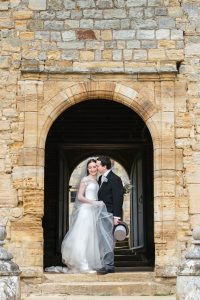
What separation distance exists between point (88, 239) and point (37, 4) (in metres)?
3.16

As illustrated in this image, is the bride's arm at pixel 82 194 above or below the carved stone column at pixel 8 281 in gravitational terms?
above

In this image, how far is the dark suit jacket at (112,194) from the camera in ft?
28.3

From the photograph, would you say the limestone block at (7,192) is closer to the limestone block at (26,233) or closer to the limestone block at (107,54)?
the limestone block at (26,233)

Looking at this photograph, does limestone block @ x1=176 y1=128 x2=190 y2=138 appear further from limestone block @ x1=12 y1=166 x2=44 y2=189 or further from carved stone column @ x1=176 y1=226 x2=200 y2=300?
carved stone column @ x1=176 y1=226 x2=200 y2=300

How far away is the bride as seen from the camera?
28.0ft

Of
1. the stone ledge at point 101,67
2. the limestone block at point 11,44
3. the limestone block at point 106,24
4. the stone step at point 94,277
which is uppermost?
the limestone block at point 106,24

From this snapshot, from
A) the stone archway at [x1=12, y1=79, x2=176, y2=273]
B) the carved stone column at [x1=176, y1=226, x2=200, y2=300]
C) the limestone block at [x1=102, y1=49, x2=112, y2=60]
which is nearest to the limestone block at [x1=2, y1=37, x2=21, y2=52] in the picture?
the stone archway at [x1=12, y1=79, x2=176, y2=273]

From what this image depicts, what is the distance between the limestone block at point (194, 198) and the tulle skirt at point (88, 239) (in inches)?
41.6

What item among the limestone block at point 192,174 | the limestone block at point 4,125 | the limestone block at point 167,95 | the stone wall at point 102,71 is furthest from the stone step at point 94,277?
the limestone block at point 167,95

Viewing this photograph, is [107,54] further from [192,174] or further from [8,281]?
[8,281]

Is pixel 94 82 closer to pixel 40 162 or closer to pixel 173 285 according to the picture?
pixel 40 162

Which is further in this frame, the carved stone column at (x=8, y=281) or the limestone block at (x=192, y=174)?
the limestone block at (x=192, y=174)

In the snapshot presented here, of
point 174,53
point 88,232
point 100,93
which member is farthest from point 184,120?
point 88,232

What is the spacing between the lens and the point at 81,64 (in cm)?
876
